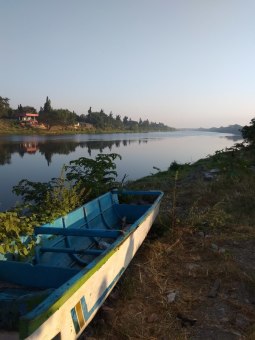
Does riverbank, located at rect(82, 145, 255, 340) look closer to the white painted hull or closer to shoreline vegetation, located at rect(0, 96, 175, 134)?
the white painted hull

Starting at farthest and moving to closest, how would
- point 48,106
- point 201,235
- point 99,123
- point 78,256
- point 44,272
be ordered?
point 99,123, point 48,106, point 201,235, point 78,256, point 44,272

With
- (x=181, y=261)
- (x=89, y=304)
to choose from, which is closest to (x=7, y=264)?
(x=89, y=304)

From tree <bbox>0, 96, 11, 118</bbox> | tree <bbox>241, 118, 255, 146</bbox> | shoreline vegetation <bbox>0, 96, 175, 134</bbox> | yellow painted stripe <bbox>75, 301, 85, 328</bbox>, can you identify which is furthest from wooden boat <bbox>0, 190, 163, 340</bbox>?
tree <bbox>0, 96, 11, 118</bbox>

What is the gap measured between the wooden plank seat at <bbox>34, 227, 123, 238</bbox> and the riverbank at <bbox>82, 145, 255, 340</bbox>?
0.95 metres

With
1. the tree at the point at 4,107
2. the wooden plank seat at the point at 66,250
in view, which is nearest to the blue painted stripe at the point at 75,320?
the wooden plank seat at the point at 66,250

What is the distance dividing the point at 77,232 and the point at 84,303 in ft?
5.29

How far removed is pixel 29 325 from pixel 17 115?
11344 cm

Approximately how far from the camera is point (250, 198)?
9.88m

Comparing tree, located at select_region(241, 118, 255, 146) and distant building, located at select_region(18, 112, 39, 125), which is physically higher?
distant building, located at select_region(18, 112, 39, 125)

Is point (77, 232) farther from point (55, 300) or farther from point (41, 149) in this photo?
point (41, 149)

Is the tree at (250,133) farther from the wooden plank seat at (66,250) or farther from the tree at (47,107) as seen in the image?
the tree at (47,107)

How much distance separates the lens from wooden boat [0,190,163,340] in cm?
301

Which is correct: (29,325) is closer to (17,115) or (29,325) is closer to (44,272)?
(44,272)

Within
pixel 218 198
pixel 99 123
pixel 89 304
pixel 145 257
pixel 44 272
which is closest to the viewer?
pixel 89 304
